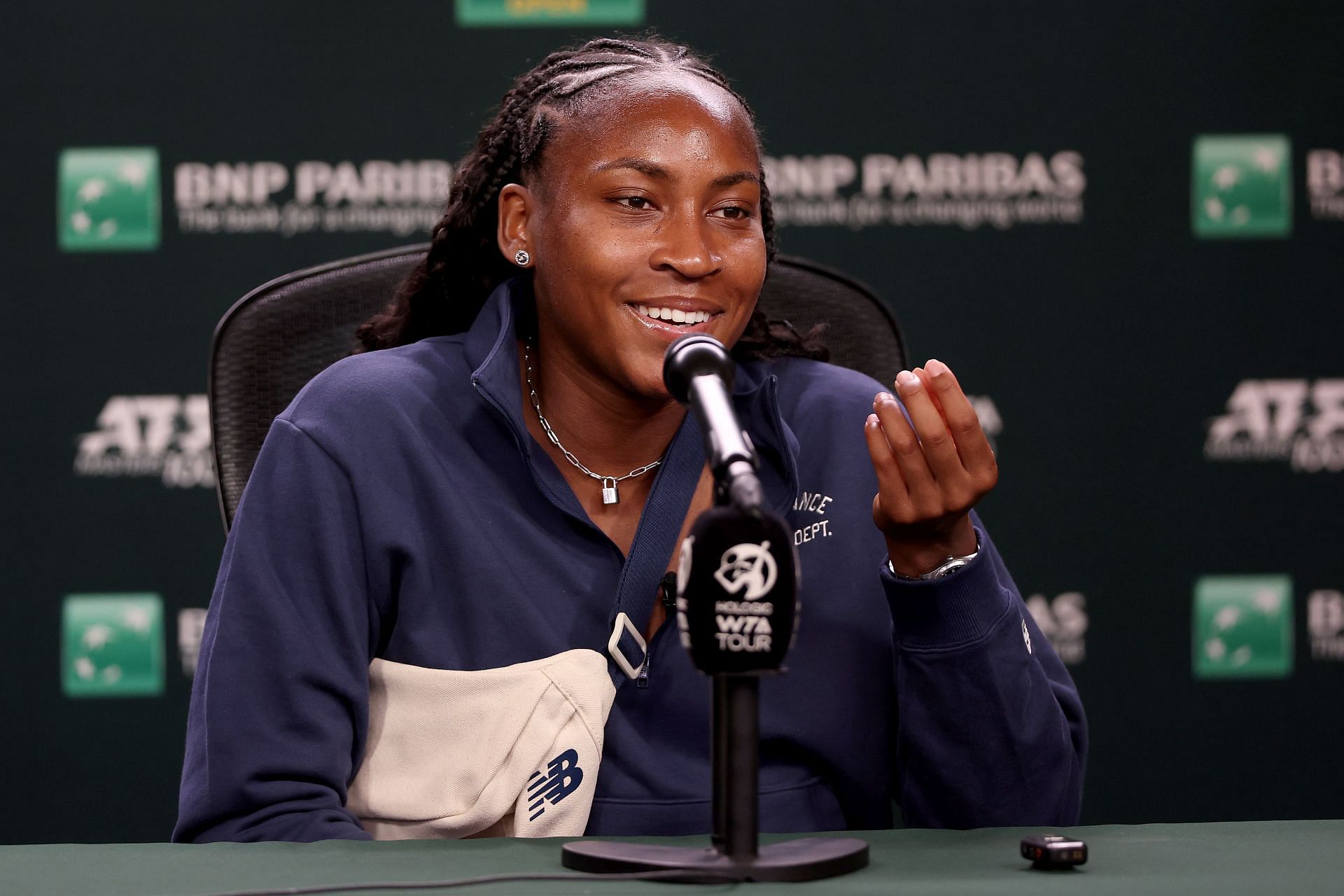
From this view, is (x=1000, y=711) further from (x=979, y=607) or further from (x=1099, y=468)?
(x=1099, y=468)

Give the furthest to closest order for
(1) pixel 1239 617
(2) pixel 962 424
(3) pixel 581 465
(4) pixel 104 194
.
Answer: (1) pixel 1239 617 → (4) pixel 104 194 → (3) pixel 581 465 → (2) pixel 962 424

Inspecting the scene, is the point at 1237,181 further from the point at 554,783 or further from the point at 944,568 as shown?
the point at 554,783

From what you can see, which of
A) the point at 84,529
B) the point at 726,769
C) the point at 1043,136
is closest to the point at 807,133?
the point at 1043,136

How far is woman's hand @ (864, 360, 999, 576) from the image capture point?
1.27 metres

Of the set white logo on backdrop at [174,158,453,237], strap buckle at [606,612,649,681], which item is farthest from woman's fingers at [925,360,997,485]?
white logo on backdrop at [174,158,453,237]

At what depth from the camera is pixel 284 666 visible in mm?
1353

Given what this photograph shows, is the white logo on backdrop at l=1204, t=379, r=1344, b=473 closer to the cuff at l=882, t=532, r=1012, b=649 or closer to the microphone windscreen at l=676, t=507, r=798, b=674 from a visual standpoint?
the cuff at l=882, t=532, r=1012, b=649

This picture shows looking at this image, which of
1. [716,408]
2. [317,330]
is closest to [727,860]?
[716,408]

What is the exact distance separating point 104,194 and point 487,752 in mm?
1800

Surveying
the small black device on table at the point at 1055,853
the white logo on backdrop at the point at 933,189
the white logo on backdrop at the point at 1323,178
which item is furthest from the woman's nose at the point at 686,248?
the white logo on backdrop at the point at 1323,178

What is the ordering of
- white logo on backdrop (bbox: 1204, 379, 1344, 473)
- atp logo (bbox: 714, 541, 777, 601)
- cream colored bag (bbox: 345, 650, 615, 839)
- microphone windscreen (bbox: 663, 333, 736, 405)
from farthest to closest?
white logo on backdrop (bbox: 1204, 379, 1344, 473) < cream colored bag (bbox: 345, 650, 615, 839) < microphone windscreen (bbox: 663, 333, 736, 405) < atp logo (bbox: 714, 541, 777, 601)

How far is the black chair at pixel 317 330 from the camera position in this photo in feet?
5.89

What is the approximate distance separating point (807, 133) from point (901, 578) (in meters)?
1.62

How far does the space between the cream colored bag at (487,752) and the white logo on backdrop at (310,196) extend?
1.51 m
